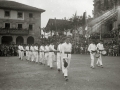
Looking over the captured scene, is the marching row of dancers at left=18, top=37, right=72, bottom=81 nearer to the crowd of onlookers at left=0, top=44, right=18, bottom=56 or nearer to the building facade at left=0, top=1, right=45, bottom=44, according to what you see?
the crowd of onlookers at left=0, top=44, right=18, bottom=56

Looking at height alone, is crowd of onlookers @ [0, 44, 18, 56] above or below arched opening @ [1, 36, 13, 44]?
below

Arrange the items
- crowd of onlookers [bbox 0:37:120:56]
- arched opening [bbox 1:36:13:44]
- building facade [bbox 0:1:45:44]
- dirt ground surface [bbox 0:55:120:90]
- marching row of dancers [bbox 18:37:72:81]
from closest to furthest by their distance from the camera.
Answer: dirt ground surface [bbox 0:55:120:90], marching row of dancers [bbox 18:37:72:81], crowd of onlookers [bbox 0:37:120:56], building facade [bbox 0:1:45:44], arched opening [bbox 1:36:13:44]

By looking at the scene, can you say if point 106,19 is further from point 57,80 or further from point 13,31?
point 57,80

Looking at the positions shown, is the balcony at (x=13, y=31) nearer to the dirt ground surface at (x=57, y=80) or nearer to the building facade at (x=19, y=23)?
the building facade at (x=19, y=23)

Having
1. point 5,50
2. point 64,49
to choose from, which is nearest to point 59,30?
point 5,50

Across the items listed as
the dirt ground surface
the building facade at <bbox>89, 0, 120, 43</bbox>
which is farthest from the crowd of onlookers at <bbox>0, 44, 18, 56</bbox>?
the dirt ground surface

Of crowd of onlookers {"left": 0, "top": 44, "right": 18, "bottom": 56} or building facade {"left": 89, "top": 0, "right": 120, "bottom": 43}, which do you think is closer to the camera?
crowd of onlookers {"left": 0, "top": 44, "right": 18, "bottom": 56}

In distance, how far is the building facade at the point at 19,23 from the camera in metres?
41.3

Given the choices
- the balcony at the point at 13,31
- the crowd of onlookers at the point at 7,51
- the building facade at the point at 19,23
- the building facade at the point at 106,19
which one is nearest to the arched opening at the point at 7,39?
the building facade at the point at 19,23

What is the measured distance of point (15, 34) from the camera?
136 ft

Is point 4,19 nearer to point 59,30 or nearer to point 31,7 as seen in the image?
point 31,7

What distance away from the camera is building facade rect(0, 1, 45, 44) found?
41.3 metres

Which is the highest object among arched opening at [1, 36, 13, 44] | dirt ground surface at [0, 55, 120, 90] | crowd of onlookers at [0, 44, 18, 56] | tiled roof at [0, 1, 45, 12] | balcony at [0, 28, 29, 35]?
tiled roof at [0, 1, 45, 12]

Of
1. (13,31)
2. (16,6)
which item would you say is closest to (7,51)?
(13,31)
